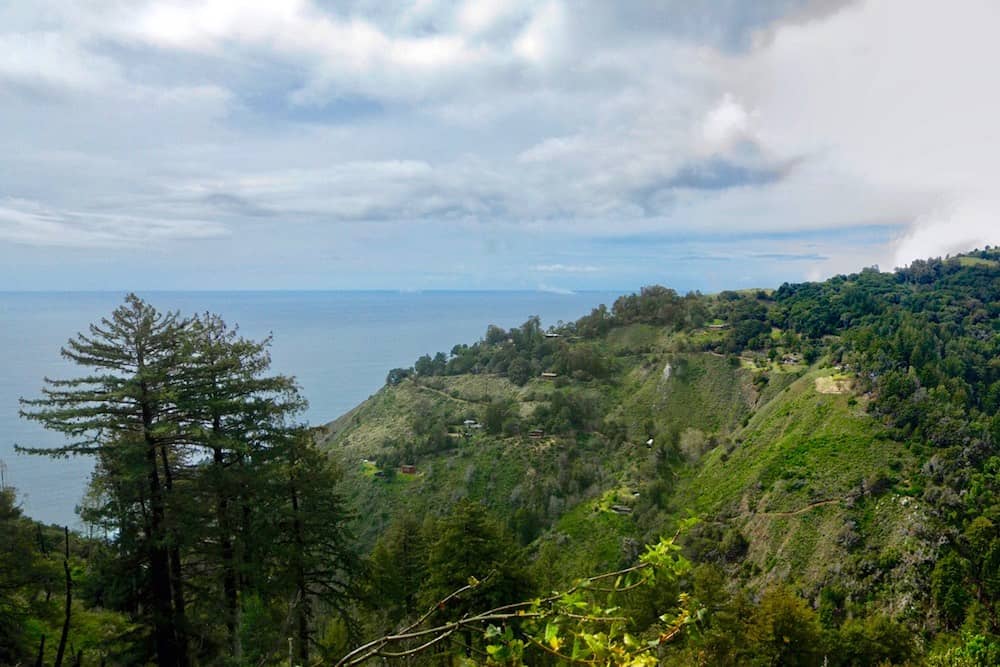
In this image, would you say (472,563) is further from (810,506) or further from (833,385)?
(833,385)

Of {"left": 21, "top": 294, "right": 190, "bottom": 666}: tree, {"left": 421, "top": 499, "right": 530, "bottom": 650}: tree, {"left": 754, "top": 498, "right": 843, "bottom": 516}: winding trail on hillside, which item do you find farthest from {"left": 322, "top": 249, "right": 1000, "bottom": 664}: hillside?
{"left": 21, "top": 294, "right": 190, "bottom": 666}: tree

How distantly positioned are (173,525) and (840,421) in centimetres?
3604

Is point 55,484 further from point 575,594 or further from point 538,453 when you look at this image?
point 575,594

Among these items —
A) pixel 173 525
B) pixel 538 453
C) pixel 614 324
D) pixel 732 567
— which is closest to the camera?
pixel 173 525

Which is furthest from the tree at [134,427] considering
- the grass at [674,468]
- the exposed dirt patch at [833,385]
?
the exposed dirt patch at [833,385]

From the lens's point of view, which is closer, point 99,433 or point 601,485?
point 99,433

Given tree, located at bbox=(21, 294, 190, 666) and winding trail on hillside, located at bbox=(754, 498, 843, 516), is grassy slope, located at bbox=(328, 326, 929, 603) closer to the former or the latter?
winding trail on hillside, located at bbox=(754, 498, 843, 516)

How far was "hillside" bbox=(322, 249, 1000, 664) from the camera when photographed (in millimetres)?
25141

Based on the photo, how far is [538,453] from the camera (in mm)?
50344

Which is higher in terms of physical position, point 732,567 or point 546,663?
point 546,663

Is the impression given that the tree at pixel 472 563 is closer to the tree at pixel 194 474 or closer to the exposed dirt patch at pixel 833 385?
the tree at pixel 194 474

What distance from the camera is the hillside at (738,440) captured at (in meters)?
25.1

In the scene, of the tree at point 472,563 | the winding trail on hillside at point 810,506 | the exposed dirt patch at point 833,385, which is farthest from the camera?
the exposed dirt patch at point 833,385

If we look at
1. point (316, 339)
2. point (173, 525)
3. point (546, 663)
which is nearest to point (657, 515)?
point (546, 663)
